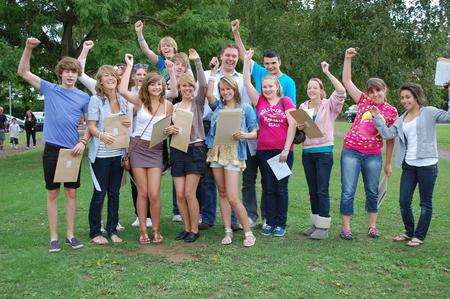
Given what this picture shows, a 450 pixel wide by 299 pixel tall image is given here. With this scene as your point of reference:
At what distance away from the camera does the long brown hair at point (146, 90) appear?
578 centimetres

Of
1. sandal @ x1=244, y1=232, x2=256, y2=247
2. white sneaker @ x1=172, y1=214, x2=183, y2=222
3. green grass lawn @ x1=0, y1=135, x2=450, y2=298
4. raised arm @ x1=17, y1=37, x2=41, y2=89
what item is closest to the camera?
green grass lawn @ x1=0, y1=135, x2=450, y2=298

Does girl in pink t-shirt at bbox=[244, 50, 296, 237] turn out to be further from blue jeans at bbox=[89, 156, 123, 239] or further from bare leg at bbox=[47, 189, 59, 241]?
bare leg at bbox=[47, 189, 59, 241]

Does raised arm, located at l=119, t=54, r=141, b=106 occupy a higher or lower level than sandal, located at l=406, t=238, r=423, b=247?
higher

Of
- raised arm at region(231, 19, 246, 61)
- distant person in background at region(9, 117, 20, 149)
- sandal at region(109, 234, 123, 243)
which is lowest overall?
distant person in background at region(9, 117, 20, 149)

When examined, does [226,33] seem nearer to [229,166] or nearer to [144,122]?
[144,122]

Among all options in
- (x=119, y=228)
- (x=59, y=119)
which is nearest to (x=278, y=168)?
(x=119, y=228)

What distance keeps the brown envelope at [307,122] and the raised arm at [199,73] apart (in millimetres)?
1034

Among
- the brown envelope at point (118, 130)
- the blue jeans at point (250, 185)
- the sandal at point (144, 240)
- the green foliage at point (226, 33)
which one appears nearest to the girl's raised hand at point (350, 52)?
the blue jeans at point (250, 185)

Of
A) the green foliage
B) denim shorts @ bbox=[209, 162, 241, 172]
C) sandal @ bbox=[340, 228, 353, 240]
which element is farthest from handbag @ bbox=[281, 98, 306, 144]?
the green foliage

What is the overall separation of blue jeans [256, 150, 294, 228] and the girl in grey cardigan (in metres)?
1.28

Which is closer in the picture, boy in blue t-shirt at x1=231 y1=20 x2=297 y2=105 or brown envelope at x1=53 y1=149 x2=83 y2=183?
brown envelope at x1=53 y1=149 x2=83 y2=183

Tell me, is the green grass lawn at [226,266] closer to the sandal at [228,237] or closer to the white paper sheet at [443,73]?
the sandal at [228,237]

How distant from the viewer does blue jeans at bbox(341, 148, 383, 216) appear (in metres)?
6.13

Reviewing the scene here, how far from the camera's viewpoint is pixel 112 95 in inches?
230
